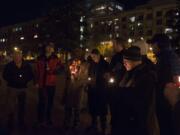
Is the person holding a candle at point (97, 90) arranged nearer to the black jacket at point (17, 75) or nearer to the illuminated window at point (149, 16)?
the black jacket at point (17, 75)

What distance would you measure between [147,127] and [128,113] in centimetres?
28

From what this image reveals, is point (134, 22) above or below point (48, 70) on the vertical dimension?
above

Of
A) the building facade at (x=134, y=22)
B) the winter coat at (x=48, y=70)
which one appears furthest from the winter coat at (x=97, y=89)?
the building facade at (x=134, y=22)

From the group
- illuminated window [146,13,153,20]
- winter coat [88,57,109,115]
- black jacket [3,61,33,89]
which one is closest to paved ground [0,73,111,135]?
winter coat [88,57,109,115]

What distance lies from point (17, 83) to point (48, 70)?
85 centimetres

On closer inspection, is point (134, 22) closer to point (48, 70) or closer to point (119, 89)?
point (48, 70)

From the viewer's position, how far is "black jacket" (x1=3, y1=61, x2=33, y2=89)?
9.95m

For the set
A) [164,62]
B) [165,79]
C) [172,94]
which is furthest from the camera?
[164,62]

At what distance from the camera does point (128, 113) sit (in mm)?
4500

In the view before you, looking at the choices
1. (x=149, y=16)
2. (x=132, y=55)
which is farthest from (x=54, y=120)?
(x=149, y=16)

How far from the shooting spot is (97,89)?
9500mm

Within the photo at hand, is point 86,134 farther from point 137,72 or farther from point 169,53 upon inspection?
point 137,72

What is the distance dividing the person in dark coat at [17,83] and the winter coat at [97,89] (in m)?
1.54

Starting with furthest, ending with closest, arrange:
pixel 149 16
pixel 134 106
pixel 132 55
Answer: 1. pixel 149 16
2. pixel 132 55
3. pixel 134 106
